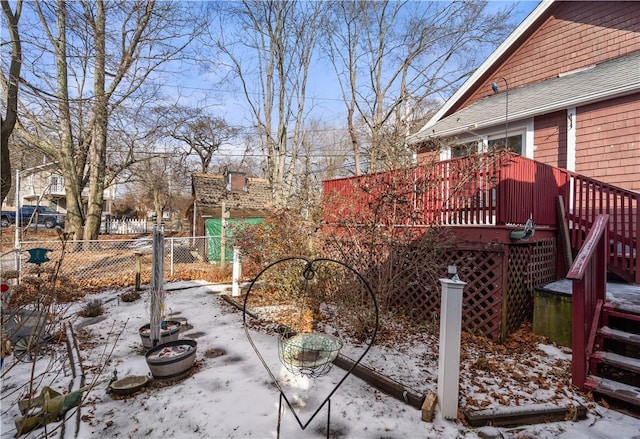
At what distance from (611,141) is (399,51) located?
9813 mm

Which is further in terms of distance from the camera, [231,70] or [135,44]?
[231,70]

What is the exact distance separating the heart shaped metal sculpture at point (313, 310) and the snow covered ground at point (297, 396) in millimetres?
220

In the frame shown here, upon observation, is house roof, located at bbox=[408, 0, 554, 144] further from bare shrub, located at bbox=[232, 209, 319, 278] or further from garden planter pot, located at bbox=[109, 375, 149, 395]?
garden planter pot, located at bbox=[109, 375, 149, 395]

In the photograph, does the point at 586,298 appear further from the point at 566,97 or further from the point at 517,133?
the point at 517,133

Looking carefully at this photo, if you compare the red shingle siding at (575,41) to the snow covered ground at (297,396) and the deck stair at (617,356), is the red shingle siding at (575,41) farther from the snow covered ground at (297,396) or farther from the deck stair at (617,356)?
the snow covered ground at (297,396)

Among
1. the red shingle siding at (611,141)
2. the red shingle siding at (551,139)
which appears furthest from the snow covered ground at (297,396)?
the red shingle siding at (551,139)

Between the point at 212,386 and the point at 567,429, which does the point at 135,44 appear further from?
the point at 567,429

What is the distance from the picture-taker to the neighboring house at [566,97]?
5.71m

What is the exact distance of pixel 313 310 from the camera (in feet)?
17.6

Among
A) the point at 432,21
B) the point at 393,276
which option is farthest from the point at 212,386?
the point at 432,21

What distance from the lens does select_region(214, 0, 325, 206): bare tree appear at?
13.8m

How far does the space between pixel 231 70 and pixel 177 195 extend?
1870cm

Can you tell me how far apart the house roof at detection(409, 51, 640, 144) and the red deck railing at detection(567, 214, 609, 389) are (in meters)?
3.48

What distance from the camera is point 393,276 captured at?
446 cm
